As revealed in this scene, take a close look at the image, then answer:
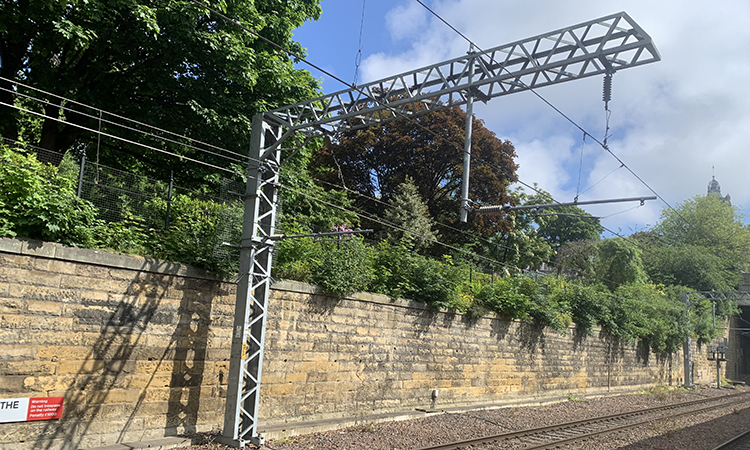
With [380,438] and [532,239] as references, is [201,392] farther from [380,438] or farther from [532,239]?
[532,239]

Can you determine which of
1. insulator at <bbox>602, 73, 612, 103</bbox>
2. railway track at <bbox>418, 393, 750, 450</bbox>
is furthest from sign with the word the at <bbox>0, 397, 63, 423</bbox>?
insulator at <bbox>602, 73, 612, 103</bbox>

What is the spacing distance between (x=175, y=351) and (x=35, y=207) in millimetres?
3528

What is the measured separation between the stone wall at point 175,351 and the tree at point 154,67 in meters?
5.73

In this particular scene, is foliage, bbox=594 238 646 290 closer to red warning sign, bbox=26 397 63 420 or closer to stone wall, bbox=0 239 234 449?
stone wall, bbox=0 239 234 449

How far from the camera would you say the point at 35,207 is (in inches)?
329

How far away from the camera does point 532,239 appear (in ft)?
114

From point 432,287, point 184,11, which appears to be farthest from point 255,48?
point 432,287

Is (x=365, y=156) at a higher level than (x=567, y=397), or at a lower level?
higher

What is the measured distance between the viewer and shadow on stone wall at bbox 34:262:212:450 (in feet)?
28.5

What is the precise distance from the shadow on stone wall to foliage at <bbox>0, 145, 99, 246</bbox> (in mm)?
1240

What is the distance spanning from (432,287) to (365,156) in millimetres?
15320

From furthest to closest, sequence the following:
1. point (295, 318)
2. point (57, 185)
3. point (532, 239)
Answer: point (532, 239)
point (295, 318)
point (57, 185)

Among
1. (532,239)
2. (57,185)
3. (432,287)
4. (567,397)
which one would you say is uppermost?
(532,239)

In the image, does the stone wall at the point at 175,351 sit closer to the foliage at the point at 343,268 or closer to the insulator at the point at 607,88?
the foliage at the point at 343,268
